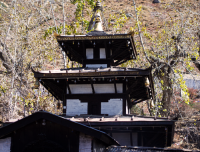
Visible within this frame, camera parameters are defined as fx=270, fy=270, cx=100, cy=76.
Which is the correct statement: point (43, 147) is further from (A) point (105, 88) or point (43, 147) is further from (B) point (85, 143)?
A: (A) point (105, 88)

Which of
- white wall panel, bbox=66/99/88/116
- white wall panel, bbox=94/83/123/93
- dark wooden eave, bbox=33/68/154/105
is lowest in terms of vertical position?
white wall panel, bbox=66/99/88/116

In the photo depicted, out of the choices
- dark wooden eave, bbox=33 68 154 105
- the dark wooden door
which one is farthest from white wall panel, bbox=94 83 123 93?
the dark wooden door

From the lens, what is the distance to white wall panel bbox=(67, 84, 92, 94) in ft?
51.5

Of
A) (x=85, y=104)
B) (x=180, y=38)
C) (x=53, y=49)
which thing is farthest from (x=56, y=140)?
(x=180, y=38)

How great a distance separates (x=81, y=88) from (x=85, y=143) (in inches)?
211

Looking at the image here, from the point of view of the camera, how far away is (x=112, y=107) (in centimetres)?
1517

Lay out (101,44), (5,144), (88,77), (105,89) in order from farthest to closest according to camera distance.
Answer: (101,44) → (105,89) → (88,77) → (5,144)

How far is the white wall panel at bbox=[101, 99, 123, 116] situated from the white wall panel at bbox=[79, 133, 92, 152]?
4439mm

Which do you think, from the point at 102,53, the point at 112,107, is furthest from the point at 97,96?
the point at 102,53

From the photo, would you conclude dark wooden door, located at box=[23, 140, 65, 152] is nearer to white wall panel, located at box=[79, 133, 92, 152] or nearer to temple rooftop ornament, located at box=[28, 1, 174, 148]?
white wall panel, located at box=[79, 133, 92, 152]

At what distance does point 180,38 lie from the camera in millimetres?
27594

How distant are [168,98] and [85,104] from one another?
14.5m

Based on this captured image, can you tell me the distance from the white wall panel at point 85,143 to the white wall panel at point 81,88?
16.5 ft

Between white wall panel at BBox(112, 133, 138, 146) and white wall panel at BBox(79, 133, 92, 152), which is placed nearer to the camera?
white wall panel at BBox(79, 133, 92, 152)
